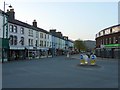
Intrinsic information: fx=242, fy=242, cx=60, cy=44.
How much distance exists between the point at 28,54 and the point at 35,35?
7.53 meters

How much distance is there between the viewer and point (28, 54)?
56969 millimetres

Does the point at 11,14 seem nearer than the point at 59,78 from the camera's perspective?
No

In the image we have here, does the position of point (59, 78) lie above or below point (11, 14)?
below

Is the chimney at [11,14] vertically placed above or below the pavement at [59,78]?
above

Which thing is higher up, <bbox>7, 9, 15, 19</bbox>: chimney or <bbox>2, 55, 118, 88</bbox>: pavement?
<bbox>7, 9, 15, 19</bbox>: chimney

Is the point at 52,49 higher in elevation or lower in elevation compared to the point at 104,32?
lower

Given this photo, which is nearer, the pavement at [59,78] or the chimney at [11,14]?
the pavement at [59,78]

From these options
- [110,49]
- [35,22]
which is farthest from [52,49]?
[110,49]

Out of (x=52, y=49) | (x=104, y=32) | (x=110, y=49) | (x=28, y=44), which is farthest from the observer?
(x=52, y=49)

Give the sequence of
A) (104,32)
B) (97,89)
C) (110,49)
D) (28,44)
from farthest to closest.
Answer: (104,32) < (110,49) < (28,44) < (97,89)

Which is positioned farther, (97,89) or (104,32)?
(104,32)

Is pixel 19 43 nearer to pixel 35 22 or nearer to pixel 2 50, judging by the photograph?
pixel 2 50

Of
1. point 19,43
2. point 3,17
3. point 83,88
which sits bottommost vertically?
point 83,88

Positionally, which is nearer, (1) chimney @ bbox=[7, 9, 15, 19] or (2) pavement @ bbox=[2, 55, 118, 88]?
(2) pavement @ bbox=[2, 55, 118, 88]
